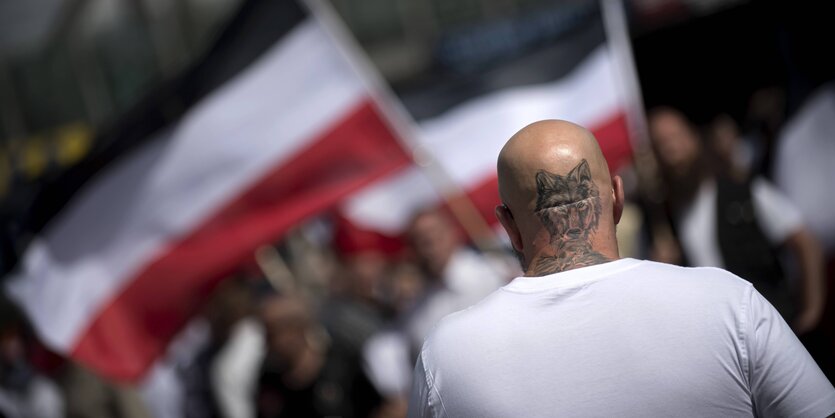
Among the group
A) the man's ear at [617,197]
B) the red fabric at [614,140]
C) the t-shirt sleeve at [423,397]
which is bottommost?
the red fabric at [614,140]

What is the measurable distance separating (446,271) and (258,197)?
3.20 feet

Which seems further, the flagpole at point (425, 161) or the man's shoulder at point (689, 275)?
the flagpole at point (425, 161)

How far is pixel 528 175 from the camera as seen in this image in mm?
2232

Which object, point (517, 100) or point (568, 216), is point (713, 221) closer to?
point (517, 100)

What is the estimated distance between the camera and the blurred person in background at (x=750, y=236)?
197 inches

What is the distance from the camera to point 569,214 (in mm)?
2242

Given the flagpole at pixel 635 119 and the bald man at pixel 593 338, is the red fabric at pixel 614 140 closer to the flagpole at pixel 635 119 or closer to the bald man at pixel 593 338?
the flagpole at pixel 635 119

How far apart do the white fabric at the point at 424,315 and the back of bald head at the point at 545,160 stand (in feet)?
10.2

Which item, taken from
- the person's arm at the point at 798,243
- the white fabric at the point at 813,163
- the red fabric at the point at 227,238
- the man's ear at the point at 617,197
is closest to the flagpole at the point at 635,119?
the person's arm at the point at 798,243

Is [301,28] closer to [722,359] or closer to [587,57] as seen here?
[587,57]

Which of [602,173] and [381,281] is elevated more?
[602,173]

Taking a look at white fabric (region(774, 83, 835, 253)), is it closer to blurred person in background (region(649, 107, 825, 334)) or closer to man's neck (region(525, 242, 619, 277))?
blurred person in background (region(649, 107, 825, 334))

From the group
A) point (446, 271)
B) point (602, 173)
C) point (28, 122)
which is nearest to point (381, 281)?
point (446, 271)

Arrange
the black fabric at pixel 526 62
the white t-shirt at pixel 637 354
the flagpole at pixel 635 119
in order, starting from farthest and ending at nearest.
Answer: the black fabric at pixel 526 62 → the flagpole at pixel 635 119 → the white t-shirt at pixel 637 354
